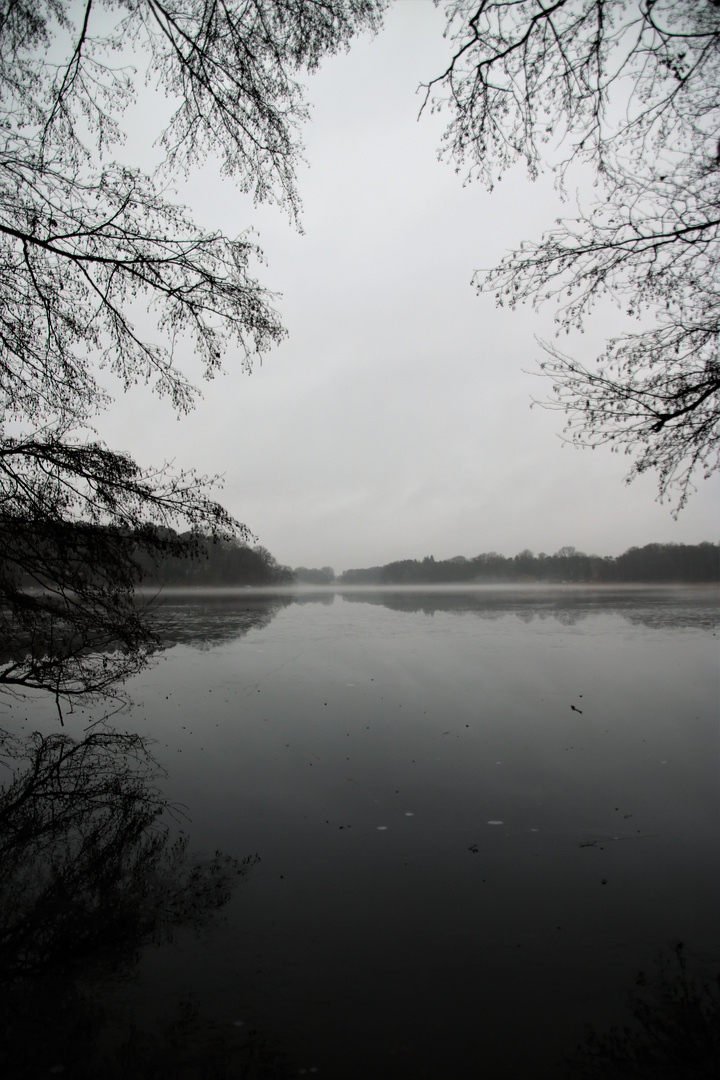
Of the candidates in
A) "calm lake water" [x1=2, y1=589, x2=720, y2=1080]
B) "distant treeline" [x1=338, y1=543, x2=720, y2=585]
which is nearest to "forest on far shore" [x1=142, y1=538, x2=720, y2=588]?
"distant treeline" [x1=338, y1=543, x2=720, y2=585]

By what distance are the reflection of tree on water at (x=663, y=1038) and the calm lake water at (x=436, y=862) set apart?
0.08 metres

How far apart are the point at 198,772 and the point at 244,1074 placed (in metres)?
4.13

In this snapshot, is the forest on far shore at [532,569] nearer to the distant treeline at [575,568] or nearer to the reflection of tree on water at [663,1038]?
the distant treeline at [575,568]

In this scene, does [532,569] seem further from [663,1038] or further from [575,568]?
[663,1038]

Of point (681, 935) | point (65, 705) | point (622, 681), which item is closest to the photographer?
point (681, 935)

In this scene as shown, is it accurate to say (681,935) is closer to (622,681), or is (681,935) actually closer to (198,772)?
(198,772)

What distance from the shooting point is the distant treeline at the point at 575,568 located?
285 ft

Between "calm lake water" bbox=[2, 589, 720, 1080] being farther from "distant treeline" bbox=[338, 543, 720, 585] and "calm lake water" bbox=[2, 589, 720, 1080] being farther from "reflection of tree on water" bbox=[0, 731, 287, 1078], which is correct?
"distant treeline" bbox=[338, 543, 720, 585]

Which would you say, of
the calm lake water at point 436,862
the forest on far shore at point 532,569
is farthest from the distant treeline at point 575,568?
the calm lake water at point 436,862

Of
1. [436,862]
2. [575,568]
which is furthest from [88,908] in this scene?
[575,568]

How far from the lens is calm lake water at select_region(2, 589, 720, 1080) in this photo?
9.17 ft

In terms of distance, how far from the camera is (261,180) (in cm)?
460

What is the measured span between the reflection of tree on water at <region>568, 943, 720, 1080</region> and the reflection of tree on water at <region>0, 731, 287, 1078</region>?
5.45ft

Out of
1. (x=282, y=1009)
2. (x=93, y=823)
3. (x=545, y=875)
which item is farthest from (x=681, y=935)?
(x=93, y=823)
